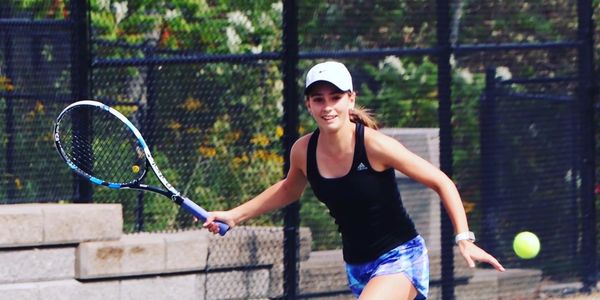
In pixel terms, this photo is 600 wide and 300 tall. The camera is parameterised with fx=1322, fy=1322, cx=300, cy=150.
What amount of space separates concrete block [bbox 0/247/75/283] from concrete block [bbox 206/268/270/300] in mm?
939

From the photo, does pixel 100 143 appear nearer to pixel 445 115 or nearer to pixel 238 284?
pixel 238 284

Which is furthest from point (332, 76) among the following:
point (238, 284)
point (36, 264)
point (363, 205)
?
point (238, 284)

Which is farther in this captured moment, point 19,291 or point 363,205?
point 19,291

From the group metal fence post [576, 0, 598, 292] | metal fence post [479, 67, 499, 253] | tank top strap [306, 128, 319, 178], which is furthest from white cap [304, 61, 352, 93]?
metal fence post [576, 0, 598, 292]

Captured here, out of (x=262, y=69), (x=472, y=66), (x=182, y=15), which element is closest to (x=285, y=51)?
(x=262, y=69)

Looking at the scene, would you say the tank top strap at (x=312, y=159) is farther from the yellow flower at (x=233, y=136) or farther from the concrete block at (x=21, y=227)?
the yellow flower at (x=233, y=136)

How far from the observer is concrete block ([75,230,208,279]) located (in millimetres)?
7676

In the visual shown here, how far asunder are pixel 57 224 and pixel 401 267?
255cm

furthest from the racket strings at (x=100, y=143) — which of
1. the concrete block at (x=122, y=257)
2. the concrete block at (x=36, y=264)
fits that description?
the concrete block at (x=36, y=264)

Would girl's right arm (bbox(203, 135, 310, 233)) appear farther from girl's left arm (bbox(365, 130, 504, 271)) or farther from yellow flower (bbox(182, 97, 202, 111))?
yellow flower (bbox(182, 97, 202, 111))

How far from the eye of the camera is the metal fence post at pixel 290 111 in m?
8.38

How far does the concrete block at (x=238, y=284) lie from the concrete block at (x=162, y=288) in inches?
4.1

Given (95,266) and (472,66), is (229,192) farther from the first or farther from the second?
(472,66)

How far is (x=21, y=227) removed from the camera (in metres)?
7.46
